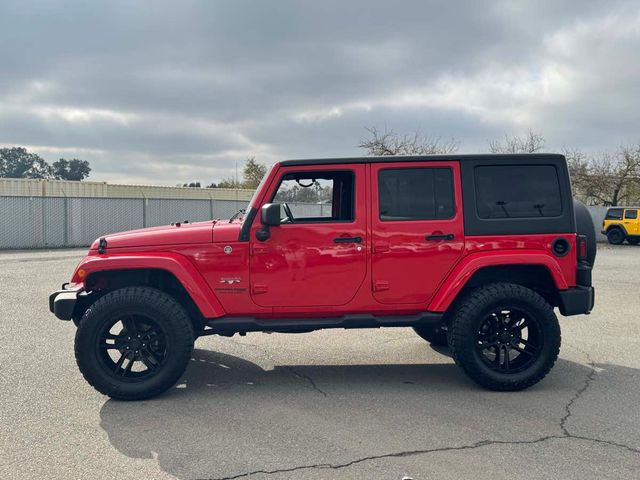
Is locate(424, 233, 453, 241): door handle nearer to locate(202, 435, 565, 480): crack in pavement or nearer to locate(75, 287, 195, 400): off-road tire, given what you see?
locate(202, 435, 565, 480): crack in pavement

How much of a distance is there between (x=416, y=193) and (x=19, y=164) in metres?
77.4

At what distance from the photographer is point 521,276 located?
5.02m

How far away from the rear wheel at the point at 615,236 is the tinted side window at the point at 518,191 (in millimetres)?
23506

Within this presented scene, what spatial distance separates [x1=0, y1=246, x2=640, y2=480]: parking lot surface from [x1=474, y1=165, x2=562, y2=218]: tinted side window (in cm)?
156

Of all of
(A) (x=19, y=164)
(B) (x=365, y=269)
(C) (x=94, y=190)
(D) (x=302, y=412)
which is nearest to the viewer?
(D) (x=302, y=412)

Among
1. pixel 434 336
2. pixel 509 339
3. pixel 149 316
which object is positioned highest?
pixel 149 316

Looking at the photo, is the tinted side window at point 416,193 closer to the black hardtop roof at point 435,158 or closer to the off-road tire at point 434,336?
the black hardtop roof at point 435,158

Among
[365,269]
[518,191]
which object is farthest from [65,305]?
[518,191]

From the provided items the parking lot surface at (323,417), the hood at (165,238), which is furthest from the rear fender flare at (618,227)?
the hood at (165,238)

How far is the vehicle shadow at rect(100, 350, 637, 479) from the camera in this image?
11.7 feet

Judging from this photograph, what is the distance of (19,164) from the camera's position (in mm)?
70875

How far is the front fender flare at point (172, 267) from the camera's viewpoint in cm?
458

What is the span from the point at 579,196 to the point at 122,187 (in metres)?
27.1

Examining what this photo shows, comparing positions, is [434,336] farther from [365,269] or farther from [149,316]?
[149,316]
